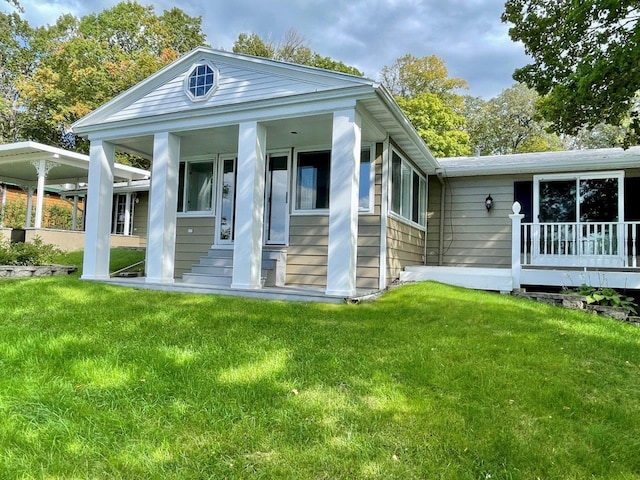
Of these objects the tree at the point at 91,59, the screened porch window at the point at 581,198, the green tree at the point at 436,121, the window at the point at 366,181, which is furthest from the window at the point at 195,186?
the green tree at the point at 436,121

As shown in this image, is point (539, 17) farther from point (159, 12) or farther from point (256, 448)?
point (159, 12)

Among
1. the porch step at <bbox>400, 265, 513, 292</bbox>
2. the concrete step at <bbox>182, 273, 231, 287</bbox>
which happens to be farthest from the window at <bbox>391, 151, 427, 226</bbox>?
the concrete step at <bbox>182, 273, 231, 287</bbox>

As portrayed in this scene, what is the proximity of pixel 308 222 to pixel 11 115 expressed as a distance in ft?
74.0

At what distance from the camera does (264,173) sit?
25.3 feet

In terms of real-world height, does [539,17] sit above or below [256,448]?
above

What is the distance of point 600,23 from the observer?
6.38m

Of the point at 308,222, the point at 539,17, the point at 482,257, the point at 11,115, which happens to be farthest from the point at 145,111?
the point at 11,115

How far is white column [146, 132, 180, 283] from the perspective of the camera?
7164 millimetres

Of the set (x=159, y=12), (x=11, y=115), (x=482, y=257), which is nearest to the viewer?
(x=482, y=257)

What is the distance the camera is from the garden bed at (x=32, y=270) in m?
8.52

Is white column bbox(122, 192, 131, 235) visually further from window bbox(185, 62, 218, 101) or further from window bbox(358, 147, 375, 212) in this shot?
window bbox(358, 147, 375, 212)

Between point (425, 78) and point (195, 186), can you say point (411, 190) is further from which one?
point (425, 78)

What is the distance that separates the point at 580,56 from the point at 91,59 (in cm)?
2122

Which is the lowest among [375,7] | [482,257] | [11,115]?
[482,257]
